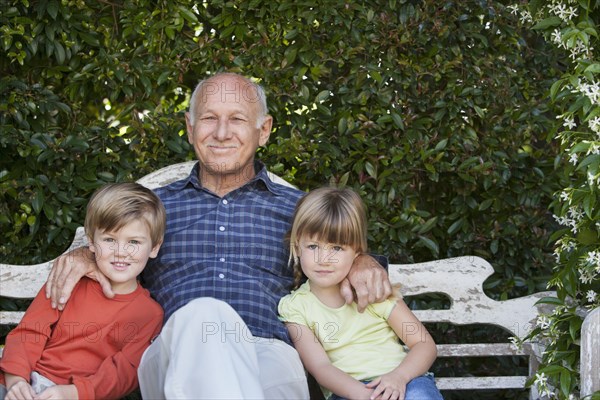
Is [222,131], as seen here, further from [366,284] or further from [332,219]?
[366,284]

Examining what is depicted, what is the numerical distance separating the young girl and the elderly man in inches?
2.6

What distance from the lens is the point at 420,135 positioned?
404 centimetres

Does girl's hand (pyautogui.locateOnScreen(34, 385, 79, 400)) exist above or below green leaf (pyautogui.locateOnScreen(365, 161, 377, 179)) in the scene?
below

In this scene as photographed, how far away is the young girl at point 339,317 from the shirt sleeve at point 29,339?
0.75 metres

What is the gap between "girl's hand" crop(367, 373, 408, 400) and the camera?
9.20 feet

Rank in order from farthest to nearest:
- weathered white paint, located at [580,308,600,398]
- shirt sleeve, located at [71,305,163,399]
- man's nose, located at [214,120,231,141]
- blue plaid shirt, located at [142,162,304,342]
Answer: man's nose, located at [214,120,231,141] < blue plaid shirt, located at [142,162,304,342] < shirt sleeve, located at [71,305,163,399] < weathered white paint, located at [580,308,600,398]

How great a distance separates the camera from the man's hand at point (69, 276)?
2.98 metres

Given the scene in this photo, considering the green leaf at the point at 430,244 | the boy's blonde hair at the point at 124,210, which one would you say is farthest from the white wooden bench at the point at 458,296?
the boy's blonde hair at the point at 124,210

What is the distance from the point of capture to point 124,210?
303 centimetres

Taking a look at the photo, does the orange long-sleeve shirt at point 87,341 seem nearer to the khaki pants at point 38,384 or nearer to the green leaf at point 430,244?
the khaki pants at point 38,384

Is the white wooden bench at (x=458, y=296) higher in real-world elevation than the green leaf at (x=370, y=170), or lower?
lower

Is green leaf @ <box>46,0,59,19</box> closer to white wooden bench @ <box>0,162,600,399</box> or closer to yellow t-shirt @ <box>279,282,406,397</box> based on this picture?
white wooden bench @ <box>0,162,600,399</box>

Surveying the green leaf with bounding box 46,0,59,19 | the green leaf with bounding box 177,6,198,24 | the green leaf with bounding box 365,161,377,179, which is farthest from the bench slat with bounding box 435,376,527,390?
the green leaf with bounding box 46,0,59,19

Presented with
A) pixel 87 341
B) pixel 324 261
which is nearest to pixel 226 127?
pixel 324 261
